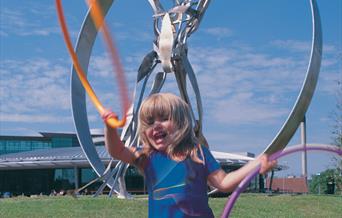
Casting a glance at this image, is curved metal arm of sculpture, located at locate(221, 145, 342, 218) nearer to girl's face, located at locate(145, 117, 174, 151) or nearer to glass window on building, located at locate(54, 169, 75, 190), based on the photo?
girl's face, located at locate(145, 117, 174, 151)

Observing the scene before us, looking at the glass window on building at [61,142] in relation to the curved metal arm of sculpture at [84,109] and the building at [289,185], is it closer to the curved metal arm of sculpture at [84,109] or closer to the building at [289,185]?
the building at [289,185]

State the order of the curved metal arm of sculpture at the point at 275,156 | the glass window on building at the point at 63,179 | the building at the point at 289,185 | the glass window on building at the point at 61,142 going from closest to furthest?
the curved metal arm of sculpture at the point at 275,156
the glass window on building at the point at 63,179
the building at the point at 289,185
the glass window on building at the point at 61,142

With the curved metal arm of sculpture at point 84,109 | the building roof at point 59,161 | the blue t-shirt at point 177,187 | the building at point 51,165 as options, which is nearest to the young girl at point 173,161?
the blue t-shirt at point 177,187

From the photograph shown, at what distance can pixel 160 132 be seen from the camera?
294 cm

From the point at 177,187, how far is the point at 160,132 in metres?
0.26

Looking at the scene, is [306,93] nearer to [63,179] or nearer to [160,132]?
[160,132]

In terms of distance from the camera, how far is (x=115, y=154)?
9.87ft

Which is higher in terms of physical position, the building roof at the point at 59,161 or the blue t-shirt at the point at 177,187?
the building roof at the point at 59,161

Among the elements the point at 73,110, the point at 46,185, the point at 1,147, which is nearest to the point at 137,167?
the point at 73,110

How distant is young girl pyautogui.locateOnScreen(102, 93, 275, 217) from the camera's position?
2.92 metres

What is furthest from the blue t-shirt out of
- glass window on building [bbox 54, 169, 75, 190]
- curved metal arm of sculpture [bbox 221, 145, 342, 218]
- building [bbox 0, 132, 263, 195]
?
glass window on building [bbox 54, 169, 75, 190]

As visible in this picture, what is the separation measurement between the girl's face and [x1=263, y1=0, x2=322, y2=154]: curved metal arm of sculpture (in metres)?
13.6

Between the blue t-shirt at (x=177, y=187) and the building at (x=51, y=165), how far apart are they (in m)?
34.2

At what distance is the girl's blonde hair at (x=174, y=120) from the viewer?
292cm
